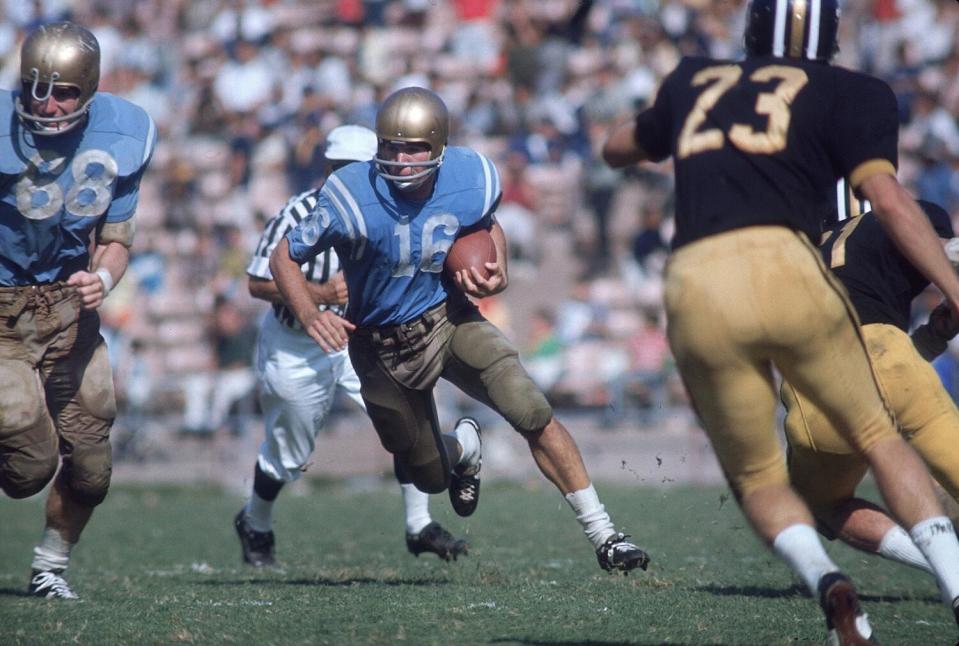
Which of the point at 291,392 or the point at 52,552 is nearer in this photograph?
the point at 52,552

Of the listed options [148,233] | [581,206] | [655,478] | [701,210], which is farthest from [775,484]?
[148,233]

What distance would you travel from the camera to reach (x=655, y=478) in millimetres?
10891

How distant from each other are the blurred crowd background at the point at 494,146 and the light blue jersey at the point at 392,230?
594cm

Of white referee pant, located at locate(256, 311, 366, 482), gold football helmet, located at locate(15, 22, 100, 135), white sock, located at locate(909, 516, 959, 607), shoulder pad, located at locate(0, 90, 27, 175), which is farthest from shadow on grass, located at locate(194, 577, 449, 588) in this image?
white sock, located at locate(909, 516, 959, 607)

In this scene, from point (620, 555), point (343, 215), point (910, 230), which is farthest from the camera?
point (343, 215)

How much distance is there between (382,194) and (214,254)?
973cm

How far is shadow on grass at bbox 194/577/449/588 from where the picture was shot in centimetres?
540

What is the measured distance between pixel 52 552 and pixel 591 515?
213 centimetres

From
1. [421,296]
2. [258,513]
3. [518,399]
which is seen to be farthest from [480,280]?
[258,513]

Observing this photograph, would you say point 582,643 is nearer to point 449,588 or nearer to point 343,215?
point 449,588

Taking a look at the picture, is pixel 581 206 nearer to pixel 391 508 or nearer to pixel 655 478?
pixel 655 478

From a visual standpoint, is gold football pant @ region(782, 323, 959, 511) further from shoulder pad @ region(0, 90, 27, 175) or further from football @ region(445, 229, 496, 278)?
shoulder pad @ region(0, 90, 27, 175)

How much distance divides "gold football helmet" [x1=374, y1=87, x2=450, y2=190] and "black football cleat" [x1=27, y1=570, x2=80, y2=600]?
6.54 ft

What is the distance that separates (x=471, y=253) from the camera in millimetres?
5098
